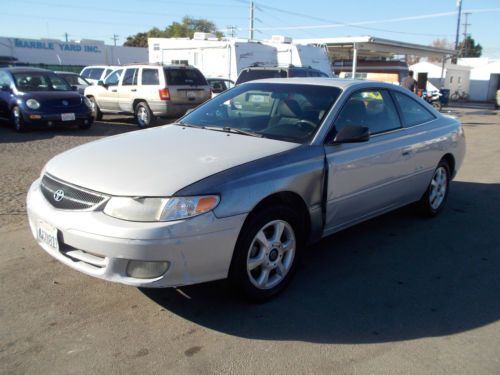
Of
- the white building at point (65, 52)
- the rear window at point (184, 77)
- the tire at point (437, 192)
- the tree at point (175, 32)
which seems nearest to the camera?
the tire at point (437, 192)

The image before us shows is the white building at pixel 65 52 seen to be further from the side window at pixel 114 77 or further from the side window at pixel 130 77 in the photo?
the side window at pixel 130 77

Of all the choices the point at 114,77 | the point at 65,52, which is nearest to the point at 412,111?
the point at 114,77

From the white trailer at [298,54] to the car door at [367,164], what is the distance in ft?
48.1

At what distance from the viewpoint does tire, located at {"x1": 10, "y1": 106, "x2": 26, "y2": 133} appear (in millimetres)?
11133

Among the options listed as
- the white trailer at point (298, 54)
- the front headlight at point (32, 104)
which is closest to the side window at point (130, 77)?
the front headlight at point (32, 104)

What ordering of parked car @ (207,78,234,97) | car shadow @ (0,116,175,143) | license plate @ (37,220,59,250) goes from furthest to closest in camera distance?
parked car @ (207,78,234,97) → car shadow @ (0,116,175,143) → license plate @ (37,220,59,250)

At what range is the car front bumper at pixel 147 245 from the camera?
289cm

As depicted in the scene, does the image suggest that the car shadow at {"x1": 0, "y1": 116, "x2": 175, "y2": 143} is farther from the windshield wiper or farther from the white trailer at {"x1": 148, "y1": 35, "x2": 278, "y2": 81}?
the windshield wiper

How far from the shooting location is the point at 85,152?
3.80m

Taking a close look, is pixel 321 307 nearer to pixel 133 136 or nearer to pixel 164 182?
pixel 164 182

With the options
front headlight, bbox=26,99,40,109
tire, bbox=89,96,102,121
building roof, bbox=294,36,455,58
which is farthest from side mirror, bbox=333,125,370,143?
building roof, bbox=294,36,455,58

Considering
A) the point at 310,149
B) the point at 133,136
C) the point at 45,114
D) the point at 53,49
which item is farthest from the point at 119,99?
the point at 53,49

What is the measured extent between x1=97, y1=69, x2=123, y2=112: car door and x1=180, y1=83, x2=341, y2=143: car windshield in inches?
392

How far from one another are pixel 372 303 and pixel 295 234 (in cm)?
78
